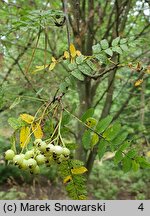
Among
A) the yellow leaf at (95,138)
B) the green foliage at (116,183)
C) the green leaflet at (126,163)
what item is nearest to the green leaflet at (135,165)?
the green leaflet at (126,163)

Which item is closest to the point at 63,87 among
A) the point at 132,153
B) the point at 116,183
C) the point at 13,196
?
the point at 132,153

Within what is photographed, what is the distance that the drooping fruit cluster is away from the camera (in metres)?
0.88

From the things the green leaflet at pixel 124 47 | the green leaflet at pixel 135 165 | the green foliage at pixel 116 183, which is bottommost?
the green foliage at pixel 116 183

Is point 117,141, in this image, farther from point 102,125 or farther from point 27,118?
point 27,118

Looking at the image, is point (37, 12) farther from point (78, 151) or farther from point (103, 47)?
point (78, 151)

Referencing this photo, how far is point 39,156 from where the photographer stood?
0.89m

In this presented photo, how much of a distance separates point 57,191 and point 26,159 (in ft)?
17.3

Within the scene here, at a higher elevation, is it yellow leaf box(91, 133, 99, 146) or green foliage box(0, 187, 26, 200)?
yellow leaf box(91, 133, 99, 146)

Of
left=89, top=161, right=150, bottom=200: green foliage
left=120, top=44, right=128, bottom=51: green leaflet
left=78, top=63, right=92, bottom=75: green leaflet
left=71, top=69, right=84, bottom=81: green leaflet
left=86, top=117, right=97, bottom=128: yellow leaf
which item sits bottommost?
left=89, top=161, right=150, bottom=200: green foliage

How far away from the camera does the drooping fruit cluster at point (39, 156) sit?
88 centimetres

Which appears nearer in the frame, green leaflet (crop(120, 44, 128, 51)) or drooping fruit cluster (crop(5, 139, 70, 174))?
drooping fruit cluster (crop(5, 139, 70, 174))

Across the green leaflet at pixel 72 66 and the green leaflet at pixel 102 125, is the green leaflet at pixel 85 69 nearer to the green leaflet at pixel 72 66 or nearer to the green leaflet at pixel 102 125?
the green leaflet at pixel 72 66

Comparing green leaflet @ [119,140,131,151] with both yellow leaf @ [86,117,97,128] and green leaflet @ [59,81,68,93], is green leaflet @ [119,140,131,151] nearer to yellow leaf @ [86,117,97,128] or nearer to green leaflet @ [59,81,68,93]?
yellow leaf @ [86,117,97,128]

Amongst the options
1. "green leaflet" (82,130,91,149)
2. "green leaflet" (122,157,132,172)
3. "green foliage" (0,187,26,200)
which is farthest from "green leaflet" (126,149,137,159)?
"green foliage" (0,187,26,200)
